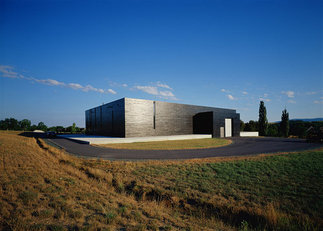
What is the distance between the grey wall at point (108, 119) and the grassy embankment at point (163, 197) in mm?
19560

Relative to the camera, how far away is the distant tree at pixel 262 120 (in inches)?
1520

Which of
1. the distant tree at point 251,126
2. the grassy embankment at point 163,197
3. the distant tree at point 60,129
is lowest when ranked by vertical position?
the distant tree at point 60,129

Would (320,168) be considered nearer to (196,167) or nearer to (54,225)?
(196,167)

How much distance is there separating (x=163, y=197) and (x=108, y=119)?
30160 millimetres

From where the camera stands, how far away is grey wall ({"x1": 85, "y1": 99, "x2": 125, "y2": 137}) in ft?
92.4

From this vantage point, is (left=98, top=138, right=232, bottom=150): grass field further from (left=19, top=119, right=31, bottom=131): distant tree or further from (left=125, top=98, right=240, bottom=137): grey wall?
(left=19, top=119, right=31, bottom=131): distant tree

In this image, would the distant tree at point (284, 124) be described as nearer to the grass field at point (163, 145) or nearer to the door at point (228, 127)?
the door at point (228, 127)

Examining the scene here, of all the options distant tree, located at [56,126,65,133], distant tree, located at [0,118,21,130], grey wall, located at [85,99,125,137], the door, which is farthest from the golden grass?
distant tree, located at [0,118,21,130]

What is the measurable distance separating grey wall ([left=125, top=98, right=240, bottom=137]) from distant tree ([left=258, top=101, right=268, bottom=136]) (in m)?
6.13

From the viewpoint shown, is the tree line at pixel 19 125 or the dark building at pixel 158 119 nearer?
the dark building at pixel 158 119

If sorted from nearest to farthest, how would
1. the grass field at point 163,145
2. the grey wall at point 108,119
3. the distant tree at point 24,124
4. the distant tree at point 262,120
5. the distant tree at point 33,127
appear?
the grass field at point 163,145, the grey wall at point 108,119, the distant tree at point 262,120, the distant tree at point 33,127, the distant tree at point 24,124

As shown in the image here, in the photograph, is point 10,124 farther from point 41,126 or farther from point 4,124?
point 41,126

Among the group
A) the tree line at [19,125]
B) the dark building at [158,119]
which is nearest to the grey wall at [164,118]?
the dark building at [158,119]

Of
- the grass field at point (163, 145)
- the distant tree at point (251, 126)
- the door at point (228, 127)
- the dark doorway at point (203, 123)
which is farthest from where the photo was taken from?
the distant tree at point (251, 126)
